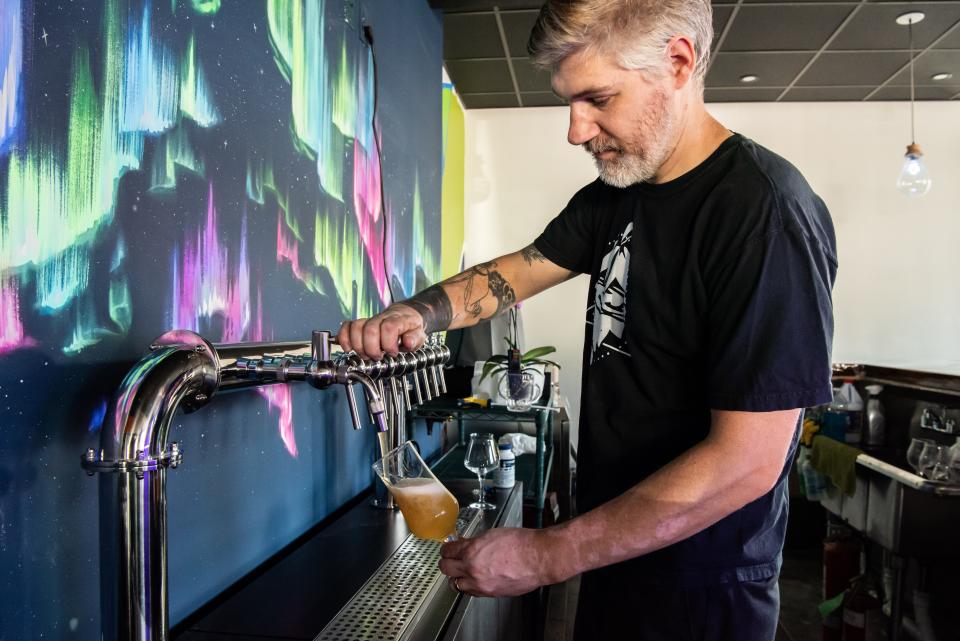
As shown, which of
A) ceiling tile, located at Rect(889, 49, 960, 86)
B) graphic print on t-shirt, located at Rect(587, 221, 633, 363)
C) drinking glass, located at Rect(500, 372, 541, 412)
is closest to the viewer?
graphic print on t-shirt, located at Rect(587, 221, 633, 363)

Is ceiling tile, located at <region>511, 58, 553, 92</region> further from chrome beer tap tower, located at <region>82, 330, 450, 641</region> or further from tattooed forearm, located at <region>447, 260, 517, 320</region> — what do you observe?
chrome beer tap tower, located at <region>82, 330, 450, 641</region>

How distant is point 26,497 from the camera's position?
2.91ft

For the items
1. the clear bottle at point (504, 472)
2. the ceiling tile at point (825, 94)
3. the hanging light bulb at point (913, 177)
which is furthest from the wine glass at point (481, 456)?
the ceiling tile at point (825, 94)

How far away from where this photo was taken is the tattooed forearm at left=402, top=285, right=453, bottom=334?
1.39 meters

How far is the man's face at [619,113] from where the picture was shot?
1.14 m

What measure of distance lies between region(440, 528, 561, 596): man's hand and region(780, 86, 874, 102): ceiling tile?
4.85 m

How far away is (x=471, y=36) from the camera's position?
405cm

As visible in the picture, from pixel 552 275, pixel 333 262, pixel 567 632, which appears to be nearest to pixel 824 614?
pixel 567 632

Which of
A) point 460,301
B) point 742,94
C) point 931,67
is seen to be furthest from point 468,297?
point 931,67

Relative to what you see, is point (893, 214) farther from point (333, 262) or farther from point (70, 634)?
point (70, 634)

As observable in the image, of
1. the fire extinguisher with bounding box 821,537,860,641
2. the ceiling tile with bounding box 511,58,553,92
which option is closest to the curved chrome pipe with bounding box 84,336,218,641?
the fire extinguisher with bounding box 821,537,860,641

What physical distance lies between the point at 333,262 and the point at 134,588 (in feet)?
3.81

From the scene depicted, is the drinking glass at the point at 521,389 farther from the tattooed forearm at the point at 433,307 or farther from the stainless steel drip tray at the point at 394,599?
the tattooed forearm at the point at 433,307

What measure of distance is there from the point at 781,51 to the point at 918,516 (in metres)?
2.96
